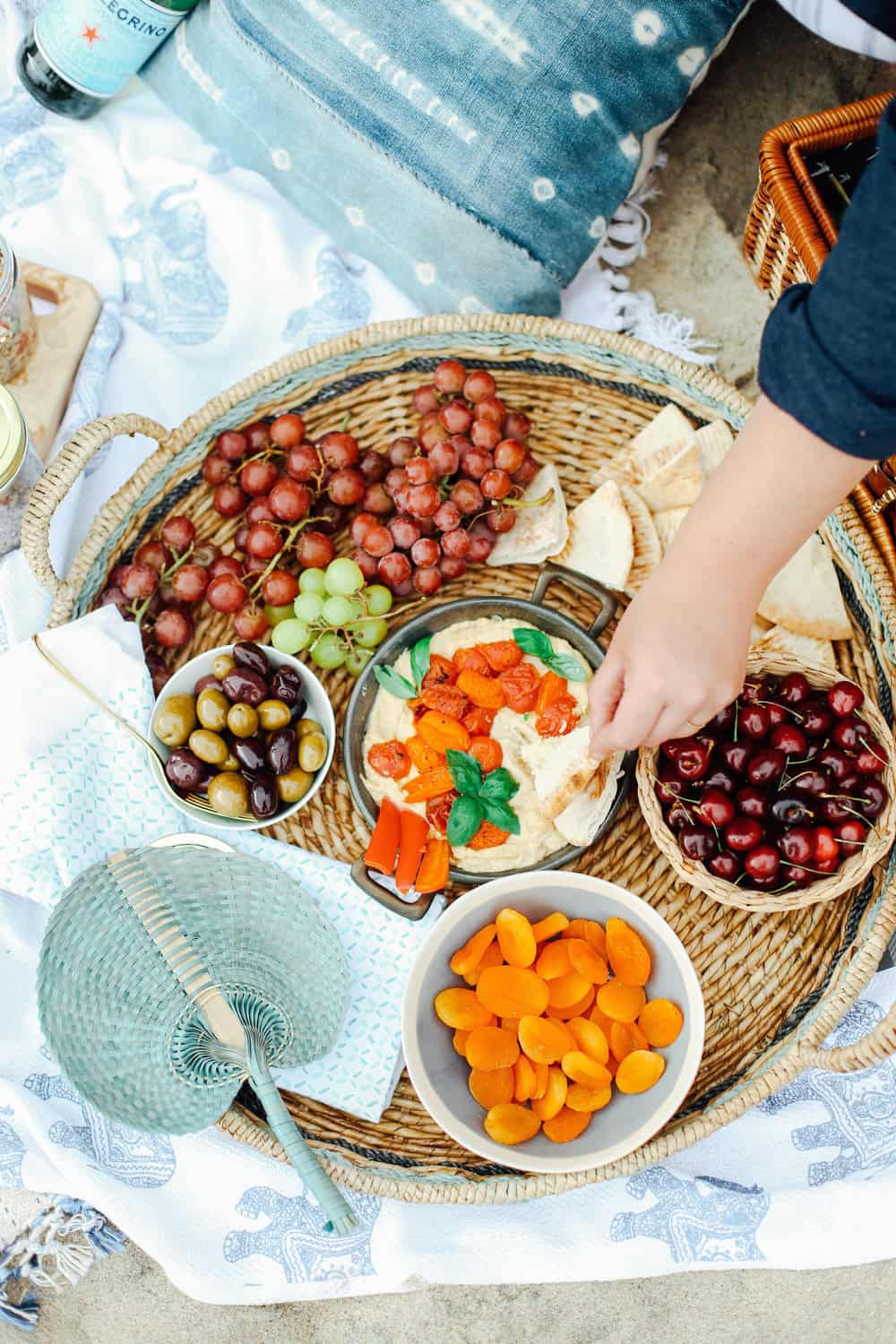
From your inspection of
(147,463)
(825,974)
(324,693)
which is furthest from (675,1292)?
(147,463)

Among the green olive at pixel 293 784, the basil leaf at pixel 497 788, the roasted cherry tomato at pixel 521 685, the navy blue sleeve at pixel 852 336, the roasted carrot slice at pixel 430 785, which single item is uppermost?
the navy blue sleeve at pixel 852 336

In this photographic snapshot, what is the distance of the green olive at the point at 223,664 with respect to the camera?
1147 millimetres

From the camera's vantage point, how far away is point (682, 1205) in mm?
1273

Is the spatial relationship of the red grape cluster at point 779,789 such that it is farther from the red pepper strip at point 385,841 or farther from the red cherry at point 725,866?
the red pepper strip at point 385,841

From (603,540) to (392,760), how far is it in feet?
1.15

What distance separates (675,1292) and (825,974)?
23.6 inches

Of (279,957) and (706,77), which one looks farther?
(706,77)

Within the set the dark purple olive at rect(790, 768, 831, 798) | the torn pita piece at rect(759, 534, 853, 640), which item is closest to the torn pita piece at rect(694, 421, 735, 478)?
the torn pita piece at rect(759, 534, 853, 640)

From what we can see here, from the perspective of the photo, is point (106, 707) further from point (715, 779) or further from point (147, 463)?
point (715, 779)

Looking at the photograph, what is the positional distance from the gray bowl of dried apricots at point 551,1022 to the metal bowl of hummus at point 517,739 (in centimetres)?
6

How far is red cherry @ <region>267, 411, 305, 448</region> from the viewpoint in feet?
4.06

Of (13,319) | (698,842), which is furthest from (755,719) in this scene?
(13,319)

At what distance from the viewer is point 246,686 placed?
1.13 meters

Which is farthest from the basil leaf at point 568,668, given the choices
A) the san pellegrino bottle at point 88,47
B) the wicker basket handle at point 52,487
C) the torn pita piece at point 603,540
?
the san pellegrino bottle at point 88,47
